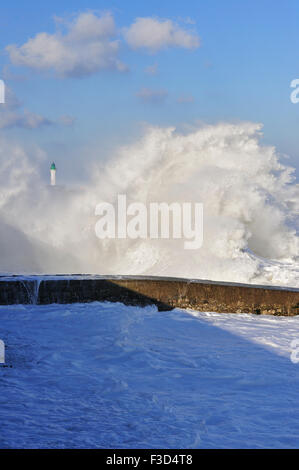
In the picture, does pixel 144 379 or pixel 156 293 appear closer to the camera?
pixel 144 379

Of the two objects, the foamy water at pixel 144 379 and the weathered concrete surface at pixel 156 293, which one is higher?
the weathered concrete surface at pixel 156 293

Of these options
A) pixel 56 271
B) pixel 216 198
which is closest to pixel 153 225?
pixel 216 198

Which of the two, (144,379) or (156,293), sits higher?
(156,293)

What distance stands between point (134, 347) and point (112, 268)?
922cm

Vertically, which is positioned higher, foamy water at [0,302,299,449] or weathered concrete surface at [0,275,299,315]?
weathered concrete surface at [0,275,299,315]

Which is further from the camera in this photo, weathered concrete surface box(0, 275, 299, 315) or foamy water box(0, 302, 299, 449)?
weathered concrete surface box(0, 275, 299, 315)

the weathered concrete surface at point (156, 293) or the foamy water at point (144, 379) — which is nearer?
the foamy water at point (144, 379)

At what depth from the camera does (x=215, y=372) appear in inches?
166

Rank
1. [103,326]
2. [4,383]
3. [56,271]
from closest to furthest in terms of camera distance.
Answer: [4,383] → [103,326] → [56,271]

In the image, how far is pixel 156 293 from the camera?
6.48 meters

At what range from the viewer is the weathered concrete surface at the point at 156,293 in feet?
20.7

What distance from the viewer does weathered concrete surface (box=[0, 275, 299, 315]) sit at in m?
6.32
